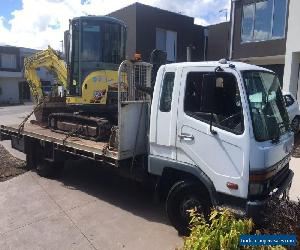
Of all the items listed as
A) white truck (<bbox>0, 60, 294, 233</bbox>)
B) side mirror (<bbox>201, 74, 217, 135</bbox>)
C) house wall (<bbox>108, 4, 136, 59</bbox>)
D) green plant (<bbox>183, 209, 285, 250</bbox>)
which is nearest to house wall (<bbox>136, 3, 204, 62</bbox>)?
house wall (<bbox>108, 4, 136, 59</bbox>)

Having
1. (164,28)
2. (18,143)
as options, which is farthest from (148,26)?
(18,143)

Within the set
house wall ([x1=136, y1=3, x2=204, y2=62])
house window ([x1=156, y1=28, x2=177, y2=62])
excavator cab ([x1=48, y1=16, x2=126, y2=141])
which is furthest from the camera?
house window ([x1=156, y1=28, x2=177, y2=62])

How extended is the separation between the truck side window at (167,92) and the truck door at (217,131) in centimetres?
23

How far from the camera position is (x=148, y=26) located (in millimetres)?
23219

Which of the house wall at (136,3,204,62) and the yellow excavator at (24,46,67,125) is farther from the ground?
the house wall at (136,3,204,62)

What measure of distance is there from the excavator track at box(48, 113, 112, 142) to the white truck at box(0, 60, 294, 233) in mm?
712

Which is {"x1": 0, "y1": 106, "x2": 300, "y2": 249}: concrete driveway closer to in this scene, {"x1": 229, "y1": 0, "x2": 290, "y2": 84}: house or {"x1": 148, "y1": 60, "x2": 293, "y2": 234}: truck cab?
{"x1": 148, "y1": 60, "x2": 293, "y2": 234}: truck cab

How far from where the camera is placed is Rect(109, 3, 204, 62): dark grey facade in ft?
74.1

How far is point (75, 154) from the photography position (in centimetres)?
684

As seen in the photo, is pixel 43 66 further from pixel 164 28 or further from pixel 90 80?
pixel 164 28

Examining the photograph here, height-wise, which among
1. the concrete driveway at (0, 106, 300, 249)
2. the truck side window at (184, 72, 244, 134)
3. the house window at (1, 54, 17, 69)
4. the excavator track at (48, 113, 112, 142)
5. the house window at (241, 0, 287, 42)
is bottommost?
the concrete driveway at (0, 106, 300, 249)

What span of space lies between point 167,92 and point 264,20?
1559cm

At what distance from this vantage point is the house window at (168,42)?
24.4 meters

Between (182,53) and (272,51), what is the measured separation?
880 centimetres
